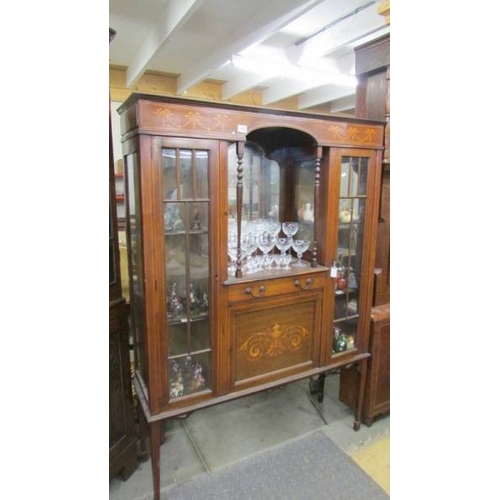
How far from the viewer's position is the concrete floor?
1821 mm

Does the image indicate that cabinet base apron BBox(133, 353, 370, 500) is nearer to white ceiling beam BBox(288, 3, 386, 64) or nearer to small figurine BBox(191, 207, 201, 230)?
small figurine BBox(191, 207, 201, 230)

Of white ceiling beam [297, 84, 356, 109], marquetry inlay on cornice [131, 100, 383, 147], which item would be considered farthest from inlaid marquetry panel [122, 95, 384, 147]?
white ceiling beam [297, 84, 356, 109]

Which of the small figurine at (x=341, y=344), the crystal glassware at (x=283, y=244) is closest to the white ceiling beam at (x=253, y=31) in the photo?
the crystal glassware at (x=283, y=244)

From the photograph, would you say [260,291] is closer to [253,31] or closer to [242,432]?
[242,432]

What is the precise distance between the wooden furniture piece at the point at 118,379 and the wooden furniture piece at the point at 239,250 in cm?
7

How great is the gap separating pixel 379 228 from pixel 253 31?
1.82m

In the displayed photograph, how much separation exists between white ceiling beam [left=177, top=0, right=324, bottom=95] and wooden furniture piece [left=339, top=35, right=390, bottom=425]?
509 mm

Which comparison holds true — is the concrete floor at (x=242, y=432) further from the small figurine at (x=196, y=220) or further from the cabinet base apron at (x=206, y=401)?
the small figurine at (x=196, y=220)

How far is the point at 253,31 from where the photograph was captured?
8.92 feet
